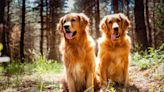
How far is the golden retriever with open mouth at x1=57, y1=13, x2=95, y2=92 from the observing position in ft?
16.5

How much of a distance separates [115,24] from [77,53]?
3.63 ft

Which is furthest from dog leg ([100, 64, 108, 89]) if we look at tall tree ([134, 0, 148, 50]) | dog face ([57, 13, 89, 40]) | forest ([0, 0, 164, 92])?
tall tree ([134, 0, 148, 50])

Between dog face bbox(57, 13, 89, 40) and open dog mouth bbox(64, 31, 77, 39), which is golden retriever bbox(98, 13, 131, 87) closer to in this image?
dog face bbox(57, 13, 89, 40)

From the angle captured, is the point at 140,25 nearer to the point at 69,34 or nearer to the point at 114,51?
the point at 114,51

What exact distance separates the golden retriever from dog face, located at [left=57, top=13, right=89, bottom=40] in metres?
0.71

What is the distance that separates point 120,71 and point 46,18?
79.0 feet

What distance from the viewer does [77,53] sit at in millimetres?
5074

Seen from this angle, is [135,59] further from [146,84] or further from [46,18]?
[46,18]

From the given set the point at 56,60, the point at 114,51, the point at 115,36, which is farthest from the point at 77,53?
the point at 56,60

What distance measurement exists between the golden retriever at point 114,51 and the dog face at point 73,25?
2.33 feet

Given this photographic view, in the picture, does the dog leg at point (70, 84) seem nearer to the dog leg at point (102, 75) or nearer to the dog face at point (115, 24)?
the dog leg at point (102, 75)

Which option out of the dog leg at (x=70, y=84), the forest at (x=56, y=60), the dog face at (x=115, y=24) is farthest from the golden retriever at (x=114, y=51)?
the dog leg at (x=70, y=84)

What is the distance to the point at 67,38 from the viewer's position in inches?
205

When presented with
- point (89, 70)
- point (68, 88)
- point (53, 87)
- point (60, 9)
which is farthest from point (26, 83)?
point (60, 9)
